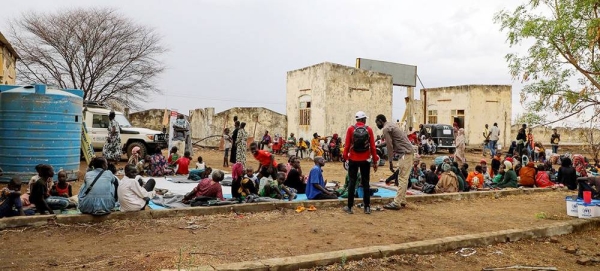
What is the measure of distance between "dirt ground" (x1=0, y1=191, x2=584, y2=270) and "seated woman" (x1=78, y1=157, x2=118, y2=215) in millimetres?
211

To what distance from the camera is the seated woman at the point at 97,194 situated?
5.91m

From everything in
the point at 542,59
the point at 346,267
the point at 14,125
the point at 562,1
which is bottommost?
the point at 346,267

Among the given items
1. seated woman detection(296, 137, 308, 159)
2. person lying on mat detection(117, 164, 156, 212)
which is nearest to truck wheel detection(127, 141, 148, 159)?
seated woman detection(296, 137, 308, 159)

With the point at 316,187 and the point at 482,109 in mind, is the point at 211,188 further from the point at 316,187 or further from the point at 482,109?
the point at 482,109

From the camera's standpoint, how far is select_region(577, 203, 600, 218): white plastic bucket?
6.89m

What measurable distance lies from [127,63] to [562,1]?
68.4 ft

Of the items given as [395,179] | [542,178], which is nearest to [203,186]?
[395,179]

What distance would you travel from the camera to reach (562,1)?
9.23 metres

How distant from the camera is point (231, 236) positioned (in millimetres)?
5426

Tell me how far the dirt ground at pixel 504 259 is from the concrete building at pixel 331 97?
15.0m

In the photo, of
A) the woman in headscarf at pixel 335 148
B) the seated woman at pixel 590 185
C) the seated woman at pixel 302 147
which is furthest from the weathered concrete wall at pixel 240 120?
the seated woman at pixel 590 185

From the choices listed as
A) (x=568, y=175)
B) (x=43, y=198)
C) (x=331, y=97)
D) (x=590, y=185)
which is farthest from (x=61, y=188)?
(x=331, y=97)

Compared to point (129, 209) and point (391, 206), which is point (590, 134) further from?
point (129, 209)

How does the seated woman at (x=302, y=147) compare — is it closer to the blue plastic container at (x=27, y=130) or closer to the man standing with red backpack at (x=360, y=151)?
the blue plastic container at (x=27, y=130)
